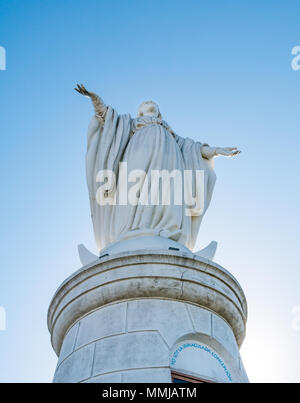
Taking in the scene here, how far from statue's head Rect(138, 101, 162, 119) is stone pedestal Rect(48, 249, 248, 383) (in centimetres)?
515

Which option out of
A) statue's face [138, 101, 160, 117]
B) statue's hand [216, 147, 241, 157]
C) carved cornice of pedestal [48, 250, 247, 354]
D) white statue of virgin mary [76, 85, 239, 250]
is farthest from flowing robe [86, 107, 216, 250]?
carved cornice of pedestal [48, 250, 247, 354]

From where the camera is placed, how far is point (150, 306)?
689 centimetres

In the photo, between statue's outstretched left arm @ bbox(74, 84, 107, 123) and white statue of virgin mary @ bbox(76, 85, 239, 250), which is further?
statue's outstretched left arm @ bbox(74, 84, 107, 123)

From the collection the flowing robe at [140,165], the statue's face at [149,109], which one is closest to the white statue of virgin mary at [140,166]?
the flowing robe at [140,165]

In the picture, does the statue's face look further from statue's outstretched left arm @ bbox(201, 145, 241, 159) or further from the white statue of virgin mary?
statue's outstretched left arm @ bbox(201, 145, 241, 159)

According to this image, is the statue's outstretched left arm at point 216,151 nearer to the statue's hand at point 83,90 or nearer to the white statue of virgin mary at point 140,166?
the white statue of virgin mary at point 140,166

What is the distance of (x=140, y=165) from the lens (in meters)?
9.55

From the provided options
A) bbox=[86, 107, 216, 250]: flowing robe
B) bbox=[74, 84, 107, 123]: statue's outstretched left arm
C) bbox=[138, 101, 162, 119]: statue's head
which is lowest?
bbox=[86, 107, 216, 250]: flowing robe

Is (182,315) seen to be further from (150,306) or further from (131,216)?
(131,216)

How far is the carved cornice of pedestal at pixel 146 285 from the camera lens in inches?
276

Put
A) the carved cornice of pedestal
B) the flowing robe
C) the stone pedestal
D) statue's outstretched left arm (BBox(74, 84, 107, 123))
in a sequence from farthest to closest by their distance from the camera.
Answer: statue's outstretched left arm (BBox(74, 84, 107, 123)), the flowing robe, the carved cornice of pedestal, the stone pedestal

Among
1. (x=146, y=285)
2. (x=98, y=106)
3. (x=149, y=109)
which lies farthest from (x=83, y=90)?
(x=146, y=285)

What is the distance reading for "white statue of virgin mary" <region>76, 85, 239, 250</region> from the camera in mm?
8867
